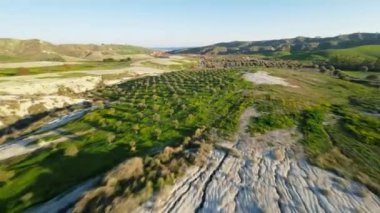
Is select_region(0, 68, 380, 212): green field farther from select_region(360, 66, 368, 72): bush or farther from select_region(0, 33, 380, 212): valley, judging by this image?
select_region(360, 66, 368, 72): bush

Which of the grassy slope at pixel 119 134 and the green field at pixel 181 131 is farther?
the grassy slope at pixel 119 134

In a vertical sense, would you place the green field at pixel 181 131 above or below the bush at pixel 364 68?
above

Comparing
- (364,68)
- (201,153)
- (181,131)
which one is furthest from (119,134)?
(364,68)

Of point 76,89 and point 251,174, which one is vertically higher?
point 251,174

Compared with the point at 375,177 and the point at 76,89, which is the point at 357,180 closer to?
the point at 375,177

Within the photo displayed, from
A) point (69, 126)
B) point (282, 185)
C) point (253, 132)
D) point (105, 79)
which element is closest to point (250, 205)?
point (282, 185)

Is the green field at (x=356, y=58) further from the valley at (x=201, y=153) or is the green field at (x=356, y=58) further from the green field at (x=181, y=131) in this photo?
the valley at (x=201, y=153)

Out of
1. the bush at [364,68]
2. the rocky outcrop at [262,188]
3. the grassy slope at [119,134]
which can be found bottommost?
the bush at [364,68]

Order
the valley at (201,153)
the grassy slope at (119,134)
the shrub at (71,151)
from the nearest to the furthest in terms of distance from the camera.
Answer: the valley at (201,153) < the grassy slope at (119,134) < the shrub at (71,151)

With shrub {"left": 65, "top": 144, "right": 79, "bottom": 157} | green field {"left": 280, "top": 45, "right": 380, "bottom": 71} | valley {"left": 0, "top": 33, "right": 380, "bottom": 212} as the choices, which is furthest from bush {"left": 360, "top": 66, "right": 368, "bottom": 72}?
shrub {"left": 65, "top": 144, "right": 79, "bottom": 157}

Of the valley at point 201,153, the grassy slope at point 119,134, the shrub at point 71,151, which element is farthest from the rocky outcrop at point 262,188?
the shrub at point 71,151
